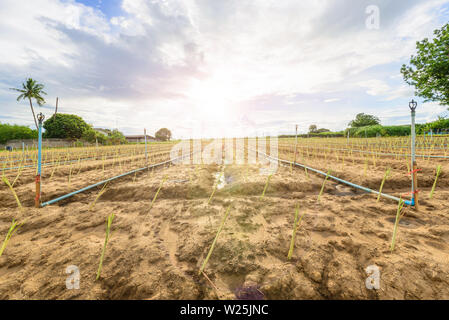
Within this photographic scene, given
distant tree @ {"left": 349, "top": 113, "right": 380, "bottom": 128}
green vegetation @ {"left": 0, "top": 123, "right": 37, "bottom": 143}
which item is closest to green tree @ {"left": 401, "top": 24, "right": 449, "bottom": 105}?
distant tree @ {"left": 349, "top": 113, "right": 380, "bottom": 128}

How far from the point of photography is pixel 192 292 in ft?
4.06

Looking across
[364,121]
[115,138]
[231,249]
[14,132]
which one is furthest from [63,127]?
[364,121]

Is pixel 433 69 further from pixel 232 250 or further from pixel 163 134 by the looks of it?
pixel 163 134

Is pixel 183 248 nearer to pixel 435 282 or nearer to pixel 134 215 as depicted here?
pixel 134 215

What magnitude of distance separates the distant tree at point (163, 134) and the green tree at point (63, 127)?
107 ft

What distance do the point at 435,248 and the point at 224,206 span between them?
7.83ft

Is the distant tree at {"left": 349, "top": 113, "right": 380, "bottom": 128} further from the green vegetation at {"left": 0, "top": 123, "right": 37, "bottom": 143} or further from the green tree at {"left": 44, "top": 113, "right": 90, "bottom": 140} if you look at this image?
the green vegetation at {"left": 0, "top": 123, "right": 37, "bottom": 143}

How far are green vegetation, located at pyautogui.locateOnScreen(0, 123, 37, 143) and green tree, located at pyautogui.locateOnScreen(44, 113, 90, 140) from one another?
5830mm

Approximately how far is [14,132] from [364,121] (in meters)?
77.7

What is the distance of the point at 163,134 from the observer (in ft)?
211

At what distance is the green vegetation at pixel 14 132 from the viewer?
1161 inches

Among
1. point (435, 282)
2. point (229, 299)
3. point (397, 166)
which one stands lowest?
point (229, 299)

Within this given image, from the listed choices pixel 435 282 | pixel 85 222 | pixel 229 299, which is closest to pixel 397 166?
pixel 435 282
